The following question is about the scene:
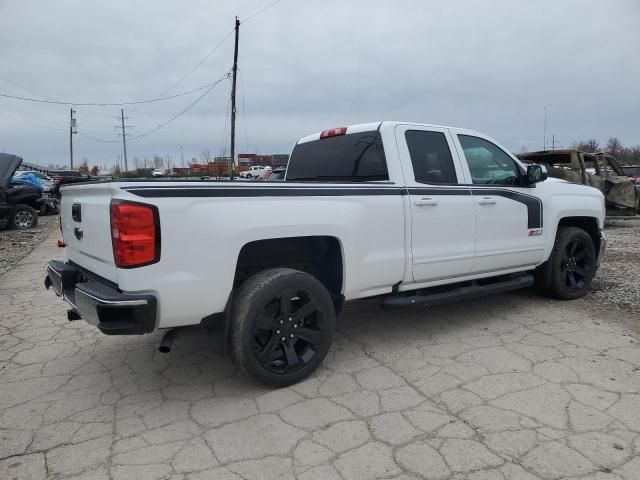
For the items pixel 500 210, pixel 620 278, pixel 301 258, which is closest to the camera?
pixel 301 258

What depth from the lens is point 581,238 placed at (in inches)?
212

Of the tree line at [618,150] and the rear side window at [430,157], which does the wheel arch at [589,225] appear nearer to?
the rear side window at [430,157]

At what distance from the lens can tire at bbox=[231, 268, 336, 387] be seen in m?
3.09

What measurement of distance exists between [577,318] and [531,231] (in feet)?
3.25

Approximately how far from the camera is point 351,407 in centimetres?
308

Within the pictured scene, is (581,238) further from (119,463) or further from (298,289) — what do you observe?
(119,463)

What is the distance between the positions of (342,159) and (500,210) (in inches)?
62.0

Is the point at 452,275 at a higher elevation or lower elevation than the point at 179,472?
higher

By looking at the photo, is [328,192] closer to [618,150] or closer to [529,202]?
[529,202]

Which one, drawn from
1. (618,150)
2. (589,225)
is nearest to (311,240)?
(589,225)

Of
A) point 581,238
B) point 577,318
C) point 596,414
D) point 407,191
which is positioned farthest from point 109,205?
point 581,238

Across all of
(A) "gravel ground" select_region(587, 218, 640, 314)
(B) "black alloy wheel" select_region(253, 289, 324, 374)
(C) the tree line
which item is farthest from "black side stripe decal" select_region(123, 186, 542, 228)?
(C) the tree line

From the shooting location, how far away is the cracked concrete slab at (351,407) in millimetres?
2484

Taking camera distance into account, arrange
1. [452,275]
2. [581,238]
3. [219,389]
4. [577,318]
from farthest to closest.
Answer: [581,238] < [577,318] < [452,275] < [219,389]
